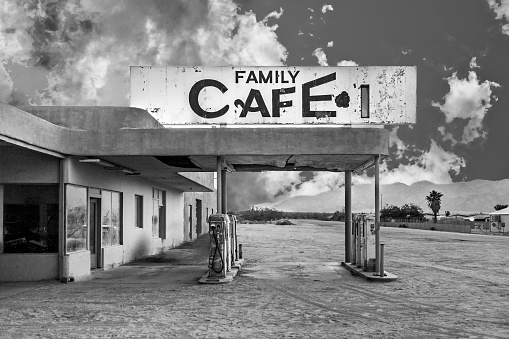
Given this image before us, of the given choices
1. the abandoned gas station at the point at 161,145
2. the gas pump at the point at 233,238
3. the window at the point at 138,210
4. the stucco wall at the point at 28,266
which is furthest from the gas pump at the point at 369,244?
the window at the point at 138,210

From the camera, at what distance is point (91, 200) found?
61.3ft

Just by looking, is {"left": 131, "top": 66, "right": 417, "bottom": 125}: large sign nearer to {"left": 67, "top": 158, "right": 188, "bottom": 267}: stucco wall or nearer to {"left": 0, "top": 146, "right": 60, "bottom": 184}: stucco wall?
{"left": 67, "top": 158, "right": 188, "bottom": 267}: stucco wall

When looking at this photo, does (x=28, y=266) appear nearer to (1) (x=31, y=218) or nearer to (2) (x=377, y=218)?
(1) (x=31, y=218)

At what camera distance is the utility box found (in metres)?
16.1

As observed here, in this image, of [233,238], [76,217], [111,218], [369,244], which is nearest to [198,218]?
[111,218]

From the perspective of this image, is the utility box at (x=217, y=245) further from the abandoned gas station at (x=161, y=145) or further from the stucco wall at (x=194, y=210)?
the stucco wall at (x=194, y=210)

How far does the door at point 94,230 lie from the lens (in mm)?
18859

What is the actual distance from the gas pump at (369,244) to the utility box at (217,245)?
4.11 metres

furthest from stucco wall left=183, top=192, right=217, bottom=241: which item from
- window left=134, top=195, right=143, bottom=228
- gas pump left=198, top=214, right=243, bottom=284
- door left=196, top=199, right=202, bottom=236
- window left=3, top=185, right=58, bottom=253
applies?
gas pump left=198, top=214, right=243, bottom=284

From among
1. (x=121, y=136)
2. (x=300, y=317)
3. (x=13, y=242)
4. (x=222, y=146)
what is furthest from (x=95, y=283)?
(x=300, y=317)

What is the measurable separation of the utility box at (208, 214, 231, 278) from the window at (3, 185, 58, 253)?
4.18 metres

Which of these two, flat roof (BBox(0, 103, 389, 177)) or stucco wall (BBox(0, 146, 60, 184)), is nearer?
flat roof (BBox(0, 103, 389, 177))

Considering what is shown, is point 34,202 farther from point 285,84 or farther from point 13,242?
point 285,84

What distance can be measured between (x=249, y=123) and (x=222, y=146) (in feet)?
Answer: 12.3
